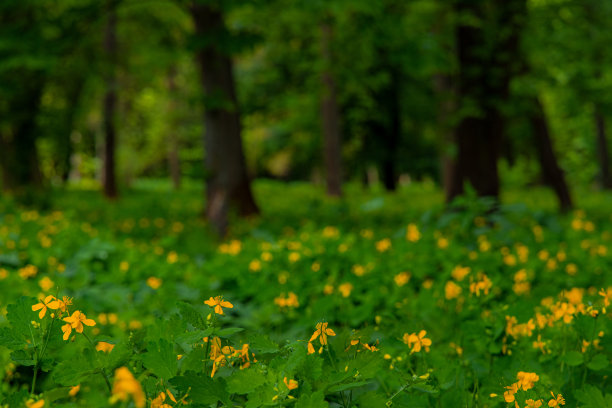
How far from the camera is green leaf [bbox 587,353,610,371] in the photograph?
5.45ft

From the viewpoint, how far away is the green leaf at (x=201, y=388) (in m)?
1.27

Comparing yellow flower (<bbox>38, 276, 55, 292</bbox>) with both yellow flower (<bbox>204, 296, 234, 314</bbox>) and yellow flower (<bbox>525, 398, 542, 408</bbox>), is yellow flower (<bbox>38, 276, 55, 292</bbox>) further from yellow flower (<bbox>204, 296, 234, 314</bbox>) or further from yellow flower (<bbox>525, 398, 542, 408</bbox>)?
yellow flower (<bbox>525, 398, 542, 408</bbox>)

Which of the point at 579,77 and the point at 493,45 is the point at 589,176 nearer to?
the point at 579,77

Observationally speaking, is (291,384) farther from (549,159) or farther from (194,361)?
(549,159)

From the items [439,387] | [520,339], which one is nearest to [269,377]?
[439,387]

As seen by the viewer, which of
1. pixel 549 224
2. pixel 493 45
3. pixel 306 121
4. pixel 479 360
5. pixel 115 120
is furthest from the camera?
pixel 306 121

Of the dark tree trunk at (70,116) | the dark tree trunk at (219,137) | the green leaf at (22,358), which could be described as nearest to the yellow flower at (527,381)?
the green leaf at (22,358)

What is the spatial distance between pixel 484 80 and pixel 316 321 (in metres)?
6.45

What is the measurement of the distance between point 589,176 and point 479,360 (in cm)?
3558

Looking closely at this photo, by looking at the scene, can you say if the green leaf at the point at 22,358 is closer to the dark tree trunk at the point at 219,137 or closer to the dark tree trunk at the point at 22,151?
the dark tree trunk at the point at 219,137

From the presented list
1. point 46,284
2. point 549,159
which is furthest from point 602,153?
point 46,284

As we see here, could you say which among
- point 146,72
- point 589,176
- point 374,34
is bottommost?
point 589,176

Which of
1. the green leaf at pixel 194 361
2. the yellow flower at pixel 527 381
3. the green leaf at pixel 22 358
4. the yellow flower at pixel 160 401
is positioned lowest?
the yellow flower at pixel 527 381

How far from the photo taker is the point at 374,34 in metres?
7.54
